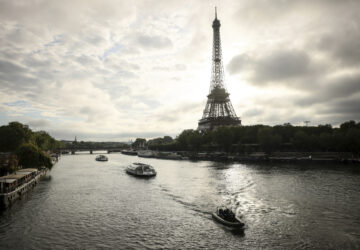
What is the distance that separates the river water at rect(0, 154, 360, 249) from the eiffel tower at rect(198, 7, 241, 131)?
4829 inches

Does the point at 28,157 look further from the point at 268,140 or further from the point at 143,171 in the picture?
the point at 268,140

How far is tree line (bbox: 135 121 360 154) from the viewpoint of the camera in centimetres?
9488

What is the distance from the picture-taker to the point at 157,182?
59.1 metres

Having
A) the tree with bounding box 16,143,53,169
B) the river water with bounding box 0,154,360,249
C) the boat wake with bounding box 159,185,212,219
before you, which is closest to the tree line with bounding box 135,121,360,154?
the river water with bounding box 0,154,360,249

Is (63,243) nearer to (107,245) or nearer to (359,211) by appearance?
(107,245)

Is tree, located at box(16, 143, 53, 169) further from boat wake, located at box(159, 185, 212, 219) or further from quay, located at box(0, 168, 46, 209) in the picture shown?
boat wake, located at box(159, 185, 212, 219)

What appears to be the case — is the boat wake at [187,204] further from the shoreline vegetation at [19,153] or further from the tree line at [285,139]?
the tree line at [285,139]

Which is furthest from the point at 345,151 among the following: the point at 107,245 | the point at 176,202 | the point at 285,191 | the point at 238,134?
the point at 107,245

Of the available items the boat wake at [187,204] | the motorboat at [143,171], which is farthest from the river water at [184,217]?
the motorboat at [143,171]

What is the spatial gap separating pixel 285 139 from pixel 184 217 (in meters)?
99.7

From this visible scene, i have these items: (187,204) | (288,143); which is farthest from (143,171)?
(288,143)

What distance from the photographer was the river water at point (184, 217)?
2367cm

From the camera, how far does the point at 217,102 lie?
17850cm

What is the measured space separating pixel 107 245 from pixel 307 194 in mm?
32702
